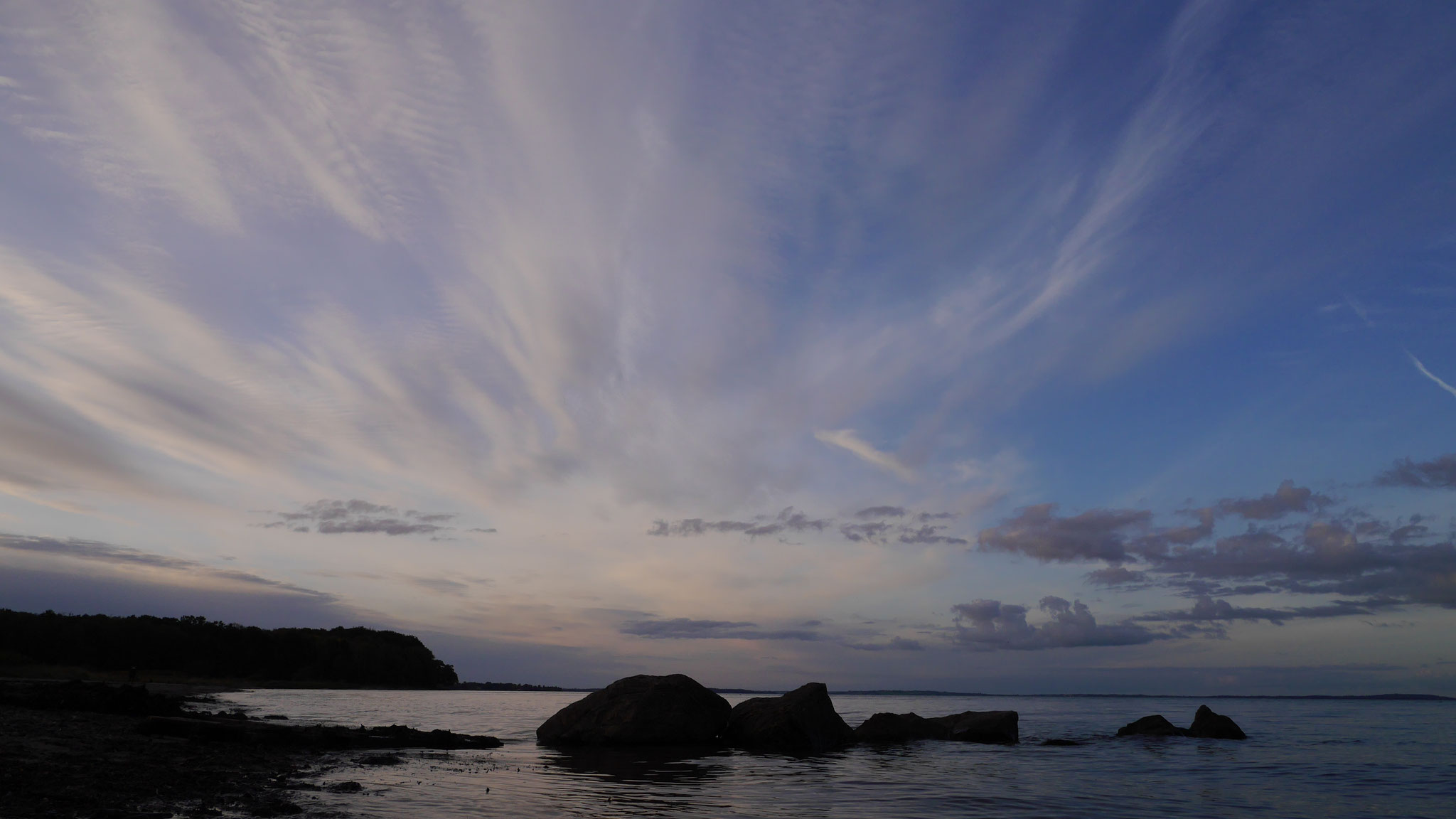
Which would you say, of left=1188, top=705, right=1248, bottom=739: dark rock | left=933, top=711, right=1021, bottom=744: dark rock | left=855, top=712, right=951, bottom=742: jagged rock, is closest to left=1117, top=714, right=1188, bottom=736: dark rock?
left=1188, top=705, right=1248, bottom=739: dark rock

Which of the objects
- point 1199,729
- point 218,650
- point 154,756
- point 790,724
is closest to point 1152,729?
point 1199,729

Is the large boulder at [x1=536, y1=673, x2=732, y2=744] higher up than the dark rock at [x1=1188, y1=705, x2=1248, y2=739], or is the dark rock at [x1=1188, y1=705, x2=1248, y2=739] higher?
the large boulder at [x1=536, y1=673, x2=732, y2=744]

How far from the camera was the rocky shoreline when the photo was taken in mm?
12602

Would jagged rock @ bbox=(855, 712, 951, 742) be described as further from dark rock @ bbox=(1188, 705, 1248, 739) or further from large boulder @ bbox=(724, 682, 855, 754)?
dark rock @ bbox=(1188, 705, 1248, 739)

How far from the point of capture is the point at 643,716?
30297 millimetres

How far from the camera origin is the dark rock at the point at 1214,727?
39125 mm

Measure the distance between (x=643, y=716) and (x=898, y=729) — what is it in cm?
1384

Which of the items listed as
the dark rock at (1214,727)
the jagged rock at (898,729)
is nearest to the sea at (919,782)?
the jagged rock at (898,729)

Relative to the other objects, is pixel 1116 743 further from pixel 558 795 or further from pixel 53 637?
pixel 53 637

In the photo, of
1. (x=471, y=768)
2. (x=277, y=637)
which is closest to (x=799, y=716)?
(x=471, y=768)

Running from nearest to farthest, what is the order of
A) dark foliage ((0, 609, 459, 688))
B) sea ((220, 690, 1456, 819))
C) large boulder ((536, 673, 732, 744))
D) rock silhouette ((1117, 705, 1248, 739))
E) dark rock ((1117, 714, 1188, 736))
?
1. sea ((220, 690, 1456, 819))
2. large boulder ((536, 673, 732, 744))
3. rock silhouette ((1117, 705, 1248, 739))
4. dark rock ((1117, 714, 1188, 736))
5. dark foliage ((0, 609, 459, 688))

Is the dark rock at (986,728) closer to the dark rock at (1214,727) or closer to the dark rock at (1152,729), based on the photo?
the dark rock at (1152,729)

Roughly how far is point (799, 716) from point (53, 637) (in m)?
104

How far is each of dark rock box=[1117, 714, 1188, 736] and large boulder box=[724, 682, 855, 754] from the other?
17173 mm
